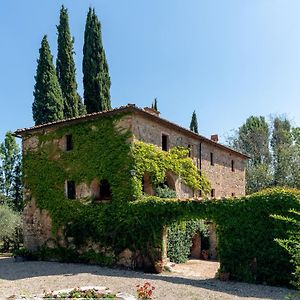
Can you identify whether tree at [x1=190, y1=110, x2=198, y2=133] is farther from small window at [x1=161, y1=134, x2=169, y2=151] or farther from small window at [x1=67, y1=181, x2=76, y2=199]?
small window at [x1=67, y1=181, x2=76, y2=199]

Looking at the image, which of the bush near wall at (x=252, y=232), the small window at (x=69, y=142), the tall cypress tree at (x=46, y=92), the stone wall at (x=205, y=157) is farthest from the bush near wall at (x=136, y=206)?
the tall cypress tree at (x=46, y=92)

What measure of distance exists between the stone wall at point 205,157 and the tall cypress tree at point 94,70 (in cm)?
946

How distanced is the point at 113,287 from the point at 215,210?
5207 millimetres

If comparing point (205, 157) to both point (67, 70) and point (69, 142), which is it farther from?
point (67, 70)

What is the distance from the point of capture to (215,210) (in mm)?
14734

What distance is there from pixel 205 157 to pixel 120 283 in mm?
12704

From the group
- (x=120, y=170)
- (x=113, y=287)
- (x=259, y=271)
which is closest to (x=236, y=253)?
(x=259, y=271)

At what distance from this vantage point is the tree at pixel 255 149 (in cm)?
4172

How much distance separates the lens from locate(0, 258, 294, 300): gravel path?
37.6 feet

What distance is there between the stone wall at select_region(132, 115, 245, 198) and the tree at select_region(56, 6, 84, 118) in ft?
39.8

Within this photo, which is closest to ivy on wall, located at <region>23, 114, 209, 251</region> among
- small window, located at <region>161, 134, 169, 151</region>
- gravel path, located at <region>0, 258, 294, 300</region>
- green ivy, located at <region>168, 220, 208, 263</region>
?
small window, located at <region>161, 134, 169, 151</region>

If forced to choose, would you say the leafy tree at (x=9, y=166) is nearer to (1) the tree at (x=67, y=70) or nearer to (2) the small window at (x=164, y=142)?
(1) the tree at (x=67, y=70)

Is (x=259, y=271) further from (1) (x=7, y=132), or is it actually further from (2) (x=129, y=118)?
(1) (x=7, y=132)

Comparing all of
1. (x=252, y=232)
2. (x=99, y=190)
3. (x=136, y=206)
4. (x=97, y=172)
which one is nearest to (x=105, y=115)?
(x=97, y=172)
